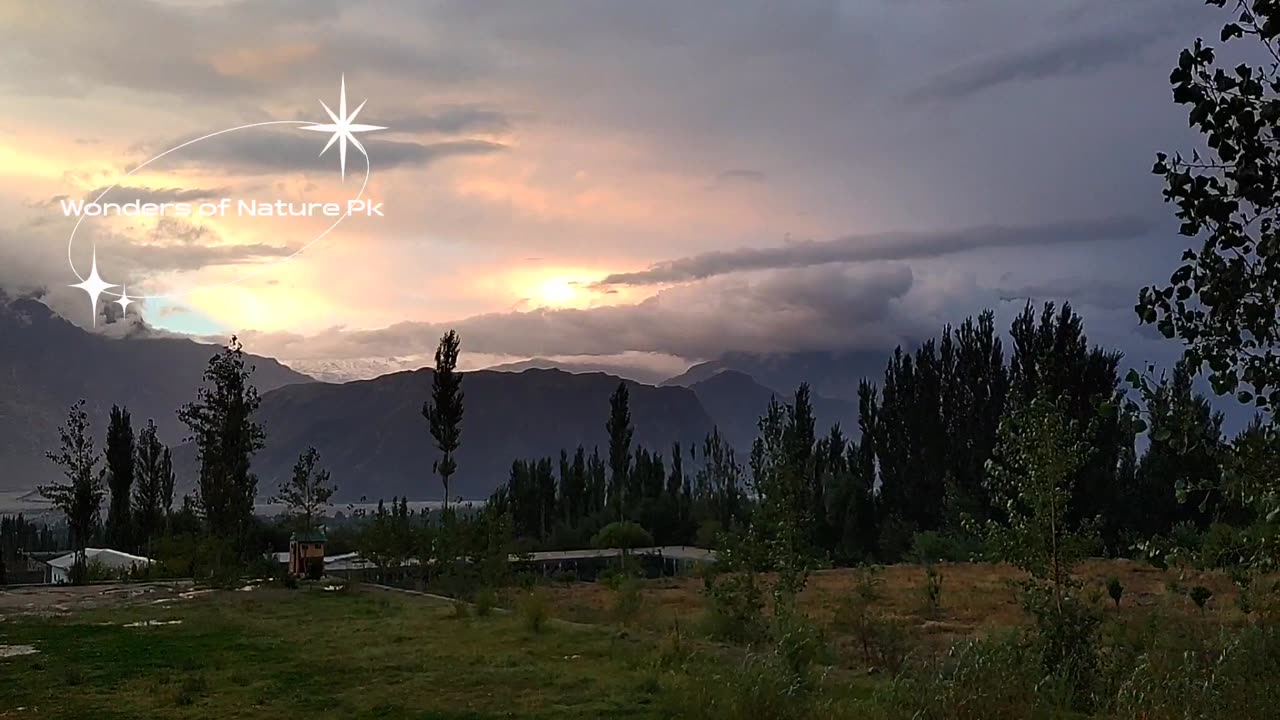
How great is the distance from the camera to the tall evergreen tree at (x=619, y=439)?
47.5m

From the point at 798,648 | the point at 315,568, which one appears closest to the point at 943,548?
the point at 315,568

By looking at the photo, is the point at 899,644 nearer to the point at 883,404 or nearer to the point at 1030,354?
the point at 1030,354

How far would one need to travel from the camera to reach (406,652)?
12.9 m

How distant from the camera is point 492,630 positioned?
14820 millimetres

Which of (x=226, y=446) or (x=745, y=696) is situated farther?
(x=226, y=446)

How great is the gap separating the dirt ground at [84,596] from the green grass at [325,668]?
7.47 feet

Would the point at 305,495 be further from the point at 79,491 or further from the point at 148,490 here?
the point at 148,490

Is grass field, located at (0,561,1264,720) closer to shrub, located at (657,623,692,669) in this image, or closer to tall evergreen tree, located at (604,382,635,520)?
shrub, located at (657,623,692,669)

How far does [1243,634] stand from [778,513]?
500 cm

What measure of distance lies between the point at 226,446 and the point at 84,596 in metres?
4.73

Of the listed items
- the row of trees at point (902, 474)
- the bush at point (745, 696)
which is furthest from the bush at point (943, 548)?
the bush at point (745, 696)

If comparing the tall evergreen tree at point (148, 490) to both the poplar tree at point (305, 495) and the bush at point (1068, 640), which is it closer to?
the poplar tree at point (305, 495)

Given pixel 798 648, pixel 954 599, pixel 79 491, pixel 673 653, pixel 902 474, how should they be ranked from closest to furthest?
pixel 798 648, pixel 673 653, pixel 954 599, pixel 79 491, pixel 902 474

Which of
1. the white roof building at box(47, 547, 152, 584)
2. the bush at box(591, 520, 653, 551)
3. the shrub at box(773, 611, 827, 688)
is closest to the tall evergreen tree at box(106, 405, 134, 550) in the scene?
the white roof building at box(47, 547, 152, 584)
